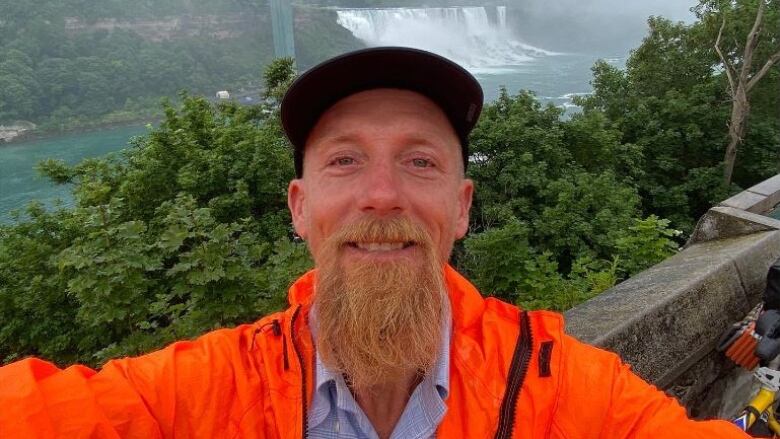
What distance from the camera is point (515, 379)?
122 cm

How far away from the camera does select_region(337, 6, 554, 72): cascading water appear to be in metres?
50.4

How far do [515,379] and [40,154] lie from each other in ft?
125

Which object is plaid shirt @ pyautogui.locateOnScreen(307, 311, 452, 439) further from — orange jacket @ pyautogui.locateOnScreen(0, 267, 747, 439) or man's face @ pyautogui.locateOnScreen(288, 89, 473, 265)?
man's face @ pyautogui.locateOnScreen(288, 89, 473, 265)

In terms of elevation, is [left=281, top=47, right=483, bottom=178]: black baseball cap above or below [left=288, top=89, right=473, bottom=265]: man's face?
above

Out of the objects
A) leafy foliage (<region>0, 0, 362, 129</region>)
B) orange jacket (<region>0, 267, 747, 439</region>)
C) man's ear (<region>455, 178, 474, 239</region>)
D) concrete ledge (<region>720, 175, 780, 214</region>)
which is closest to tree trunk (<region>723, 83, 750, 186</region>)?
concrete ledge (<region>720, 175, 780, 214</region>)

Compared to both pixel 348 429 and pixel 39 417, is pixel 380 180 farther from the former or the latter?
pixel 39 417

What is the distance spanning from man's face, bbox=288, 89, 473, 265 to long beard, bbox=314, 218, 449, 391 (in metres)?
0.03

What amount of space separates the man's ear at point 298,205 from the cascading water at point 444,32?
44.7 m

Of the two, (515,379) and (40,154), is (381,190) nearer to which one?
(515,379)

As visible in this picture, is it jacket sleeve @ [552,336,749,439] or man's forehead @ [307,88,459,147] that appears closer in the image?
jacket sleeve @ [552,336,749,439]

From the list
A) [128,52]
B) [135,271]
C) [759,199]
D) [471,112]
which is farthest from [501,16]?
[471,112]

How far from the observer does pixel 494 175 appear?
350 inches

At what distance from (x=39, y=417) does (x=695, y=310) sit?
2705 millimetres

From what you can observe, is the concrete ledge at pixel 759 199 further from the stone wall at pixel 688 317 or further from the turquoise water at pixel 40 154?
the turquoise water at pixel 40 154
